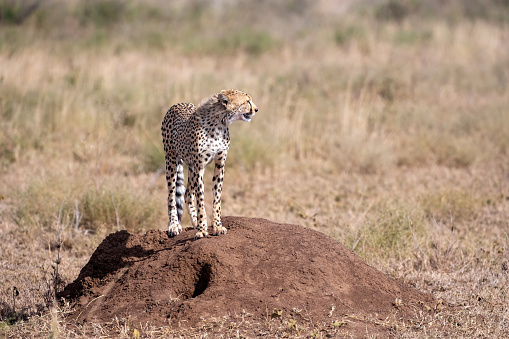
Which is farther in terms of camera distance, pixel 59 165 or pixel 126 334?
pixel 59 165

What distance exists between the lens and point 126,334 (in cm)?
418

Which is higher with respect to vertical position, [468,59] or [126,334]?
[468,59]

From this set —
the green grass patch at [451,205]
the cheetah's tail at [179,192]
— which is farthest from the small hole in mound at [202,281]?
the green grass patch at [451,205]

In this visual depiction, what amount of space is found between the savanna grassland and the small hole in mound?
0.59 m

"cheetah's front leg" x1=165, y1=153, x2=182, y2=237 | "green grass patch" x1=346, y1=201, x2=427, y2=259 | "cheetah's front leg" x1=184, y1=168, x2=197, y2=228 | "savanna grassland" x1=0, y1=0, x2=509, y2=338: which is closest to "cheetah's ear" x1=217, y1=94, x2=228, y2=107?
"cheetah's front leg" x1=184, y1=168, x2=197, y2=228

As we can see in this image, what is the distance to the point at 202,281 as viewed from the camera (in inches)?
184

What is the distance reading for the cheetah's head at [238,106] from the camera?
14.9 feet

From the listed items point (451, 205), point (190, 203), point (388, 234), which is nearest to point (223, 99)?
point (190, 203)

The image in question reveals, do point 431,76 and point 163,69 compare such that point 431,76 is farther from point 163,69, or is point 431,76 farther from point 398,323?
point 398,323

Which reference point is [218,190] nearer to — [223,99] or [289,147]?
[223,99]

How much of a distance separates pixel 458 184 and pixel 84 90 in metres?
6.48

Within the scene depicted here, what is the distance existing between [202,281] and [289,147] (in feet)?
18.6

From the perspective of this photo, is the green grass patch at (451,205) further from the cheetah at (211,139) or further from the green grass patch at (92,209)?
the cheetah at (211,139)

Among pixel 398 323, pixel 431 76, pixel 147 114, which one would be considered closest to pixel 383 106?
pixel 431 76
